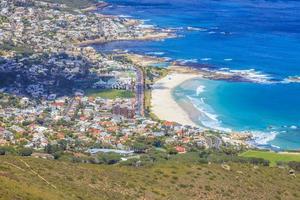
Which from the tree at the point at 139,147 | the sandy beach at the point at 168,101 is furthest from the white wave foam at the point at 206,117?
the tree at the point at 139,147

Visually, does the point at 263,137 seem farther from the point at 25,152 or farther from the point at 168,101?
the point at 25,152

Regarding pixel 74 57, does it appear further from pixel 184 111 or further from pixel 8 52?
pixel 184 111

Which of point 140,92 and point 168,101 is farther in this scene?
point 140,92

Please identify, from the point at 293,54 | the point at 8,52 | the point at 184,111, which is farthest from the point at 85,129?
the point at 293,54

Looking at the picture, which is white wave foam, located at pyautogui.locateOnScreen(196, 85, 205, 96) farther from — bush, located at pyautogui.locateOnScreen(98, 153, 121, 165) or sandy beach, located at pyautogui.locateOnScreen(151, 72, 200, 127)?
bush, located at pyautogui.locateOnScreen(98, 153, 121, 165)

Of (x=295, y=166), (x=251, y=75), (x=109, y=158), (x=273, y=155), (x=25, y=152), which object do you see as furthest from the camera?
(x=251, y=75)

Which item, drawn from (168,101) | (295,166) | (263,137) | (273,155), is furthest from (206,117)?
(295,166)

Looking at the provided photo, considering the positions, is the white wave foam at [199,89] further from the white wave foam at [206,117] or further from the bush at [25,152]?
the bush at [25,152]

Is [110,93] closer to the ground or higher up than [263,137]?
higher up
